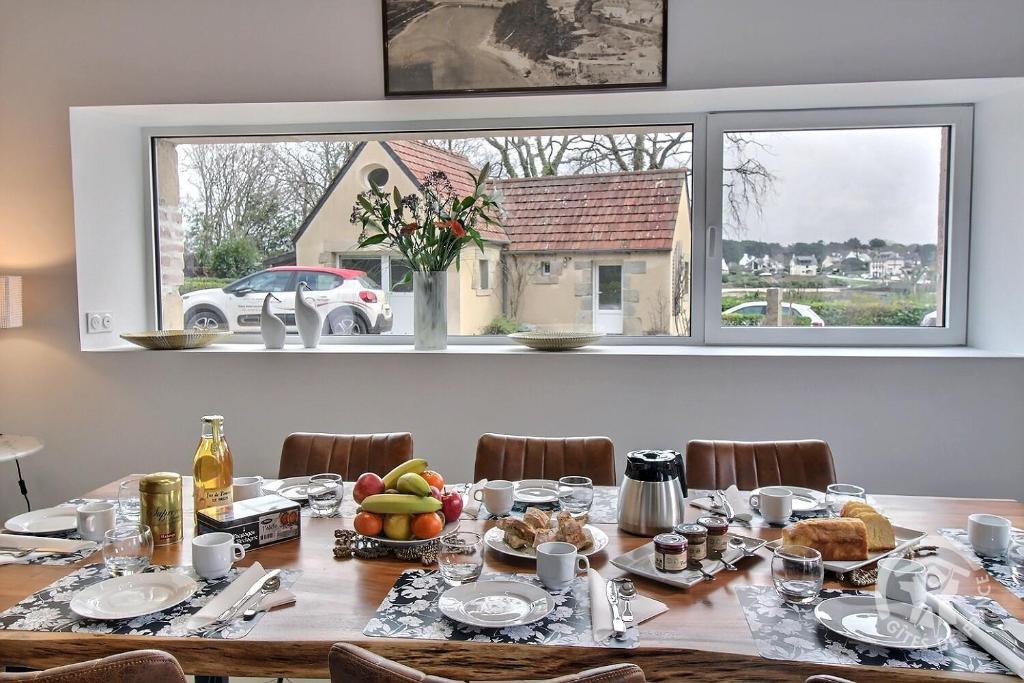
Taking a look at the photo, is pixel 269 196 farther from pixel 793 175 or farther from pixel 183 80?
pixel 793 175

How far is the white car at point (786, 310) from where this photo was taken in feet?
10.1

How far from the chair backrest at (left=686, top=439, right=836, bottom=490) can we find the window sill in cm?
73

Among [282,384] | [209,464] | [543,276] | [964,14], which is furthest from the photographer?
[543,276]

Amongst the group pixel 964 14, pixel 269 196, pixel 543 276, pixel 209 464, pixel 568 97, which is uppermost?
pixel 964 14

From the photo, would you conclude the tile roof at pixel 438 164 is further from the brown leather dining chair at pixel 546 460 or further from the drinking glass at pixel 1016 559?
the drinking glass at pixel 1016 559

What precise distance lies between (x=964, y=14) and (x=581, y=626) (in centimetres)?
257

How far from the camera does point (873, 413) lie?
2723 mm

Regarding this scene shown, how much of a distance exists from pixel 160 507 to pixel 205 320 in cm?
205

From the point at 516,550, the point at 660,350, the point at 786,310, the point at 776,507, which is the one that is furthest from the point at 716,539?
the point at 786,310

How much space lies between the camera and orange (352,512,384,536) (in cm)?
148

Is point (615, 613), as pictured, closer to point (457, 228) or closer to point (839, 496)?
point (839, 496)

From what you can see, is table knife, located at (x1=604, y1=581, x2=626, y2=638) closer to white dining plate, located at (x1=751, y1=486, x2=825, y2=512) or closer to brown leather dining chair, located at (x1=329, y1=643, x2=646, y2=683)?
brown leather dining chair, located at (x1=329, y1=643, x2=646, y2=683)

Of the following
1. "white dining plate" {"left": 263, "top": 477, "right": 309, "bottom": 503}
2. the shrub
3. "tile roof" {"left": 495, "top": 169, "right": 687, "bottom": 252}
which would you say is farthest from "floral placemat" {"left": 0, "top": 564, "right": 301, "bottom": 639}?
"tile roof" {"left": 495, "top": 169, "right": 687, "bottom": 252}

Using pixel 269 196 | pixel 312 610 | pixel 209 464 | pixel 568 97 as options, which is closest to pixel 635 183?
pixel 568 97
